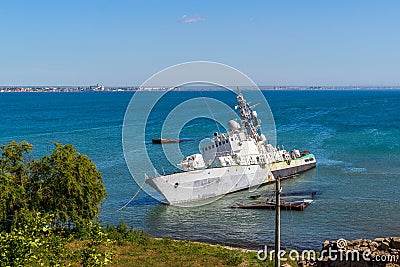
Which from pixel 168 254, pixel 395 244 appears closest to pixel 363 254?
pixel 395 244

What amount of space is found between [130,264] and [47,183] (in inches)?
356

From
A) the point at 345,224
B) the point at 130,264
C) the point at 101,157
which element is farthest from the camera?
the point at 101,157

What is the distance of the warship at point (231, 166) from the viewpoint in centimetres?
4931

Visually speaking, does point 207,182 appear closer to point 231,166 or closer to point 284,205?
point 231,166

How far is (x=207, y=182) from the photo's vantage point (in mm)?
51219

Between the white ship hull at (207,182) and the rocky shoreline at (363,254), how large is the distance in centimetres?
2790

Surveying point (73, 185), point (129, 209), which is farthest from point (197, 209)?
point (73, 185)

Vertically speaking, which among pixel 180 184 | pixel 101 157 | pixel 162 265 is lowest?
pixel 162 265

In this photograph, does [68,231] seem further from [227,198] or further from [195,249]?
[227,198]

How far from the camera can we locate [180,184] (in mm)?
49094

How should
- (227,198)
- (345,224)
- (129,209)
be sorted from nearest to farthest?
(345,224), (129,209), (227,198)

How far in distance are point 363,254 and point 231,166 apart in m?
33.2

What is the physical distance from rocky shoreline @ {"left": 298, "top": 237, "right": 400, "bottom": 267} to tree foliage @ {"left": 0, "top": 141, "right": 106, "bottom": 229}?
18.1 metres

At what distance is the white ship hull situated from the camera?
1921 inches
